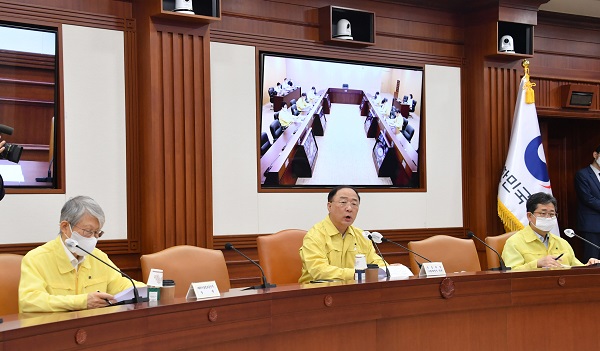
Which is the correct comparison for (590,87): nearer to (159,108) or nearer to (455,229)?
(455,229)

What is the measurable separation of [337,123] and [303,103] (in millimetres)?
326

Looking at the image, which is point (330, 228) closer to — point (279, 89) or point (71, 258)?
point (71, 258)

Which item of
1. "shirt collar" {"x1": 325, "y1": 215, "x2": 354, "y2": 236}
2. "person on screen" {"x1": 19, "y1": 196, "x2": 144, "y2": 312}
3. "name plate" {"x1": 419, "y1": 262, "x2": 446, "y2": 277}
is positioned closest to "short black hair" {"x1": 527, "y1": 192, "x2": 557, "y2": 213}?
"name plate" {"x1": 419, "y1": 262, "x2": 446, "y2": 277}

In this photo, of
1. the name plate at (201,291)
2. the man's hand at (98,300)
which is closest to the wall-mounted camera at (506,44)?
the name plate at (201,291)

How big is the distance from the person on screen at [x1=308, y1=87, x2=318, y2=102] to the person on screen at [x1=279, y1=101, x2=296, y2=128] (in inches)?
8.0

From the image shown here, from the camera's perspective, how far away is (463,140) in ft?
22.1

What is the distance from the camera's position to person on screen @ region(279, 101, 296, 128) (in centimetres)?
583

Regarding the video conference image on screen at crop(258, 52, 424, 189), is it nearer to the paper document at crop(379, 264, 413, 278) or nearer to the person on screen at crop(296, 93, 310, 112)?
the person on screen at crop(296, 93, 310, 112)

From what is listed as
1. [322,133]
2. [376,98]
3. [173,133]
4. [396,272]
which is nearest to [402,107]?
[376,98]

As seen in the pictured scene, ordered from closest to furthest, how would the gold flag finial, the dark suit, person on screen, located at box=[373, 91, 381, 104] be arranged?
person on screen, located at box=[373, 91, 381, 104]
the gold flag finial
the dark suit

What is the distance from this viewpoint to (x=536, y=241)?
485 cm

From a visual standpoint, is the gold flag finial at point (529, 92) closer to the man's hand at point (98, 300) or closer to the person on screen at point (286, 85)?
the person on screen at point (286, 85)

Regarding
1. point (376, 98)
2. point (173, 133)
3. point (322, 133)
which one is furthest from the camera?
point (376, 98)

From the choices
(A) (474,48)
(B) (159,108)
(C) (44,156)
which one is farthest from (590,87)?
(C) (44,156)
